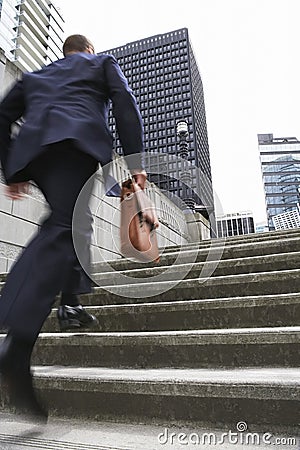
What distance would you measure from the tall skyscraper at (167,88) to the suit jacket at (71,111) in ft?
283

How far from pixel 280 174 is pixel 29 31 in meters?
55.6

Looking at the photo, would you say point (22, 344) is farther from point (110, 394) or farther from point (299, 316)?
point (299, 316)

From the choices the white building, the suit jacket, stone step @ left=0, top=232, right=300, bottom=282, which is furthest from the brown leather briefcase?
the white building

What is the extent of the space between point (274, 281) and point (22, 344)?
1585mm

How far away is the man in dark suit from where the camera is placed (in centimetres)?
115

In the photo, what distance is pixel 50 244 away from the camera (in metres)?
1.28

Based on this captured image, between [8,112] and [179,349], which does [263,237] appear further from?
[8,112]

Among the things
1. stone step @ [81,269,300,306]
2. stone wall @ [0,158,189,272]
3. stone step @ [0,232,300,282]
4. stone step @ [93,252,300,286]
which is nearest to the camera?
stone step @ [81,269,300,306]

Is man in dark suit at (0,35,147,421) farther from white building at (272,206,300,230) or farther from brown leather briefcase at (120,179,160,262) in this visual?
white building at (272,206,300,230)

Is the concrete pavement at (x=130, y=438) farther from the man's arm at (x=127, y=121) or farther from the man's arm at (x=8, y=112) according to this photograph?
the man's arm at (x=8, y=112)

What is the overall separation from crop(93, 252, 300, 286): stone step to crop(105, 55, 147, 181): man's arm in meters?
1.52

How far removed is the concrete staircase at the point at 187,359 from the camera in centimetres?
120

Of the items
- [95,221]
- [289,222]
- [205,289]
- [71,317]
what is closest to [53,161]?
[71,317]

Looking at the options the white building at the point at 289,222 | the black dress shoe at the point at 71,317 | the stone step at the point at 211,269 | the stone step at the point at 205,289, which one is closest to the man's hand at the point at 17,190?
the black dress shoe at the point at 71,317
